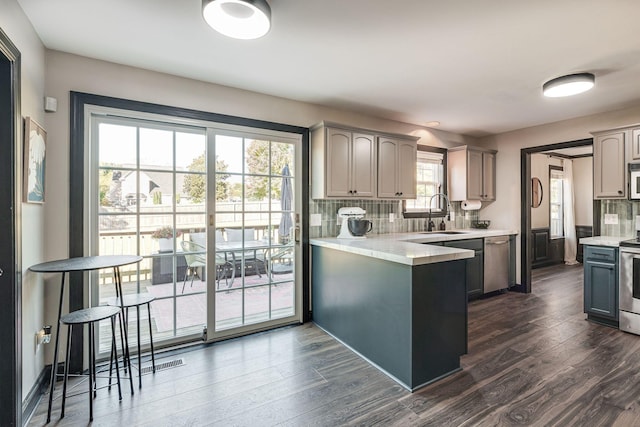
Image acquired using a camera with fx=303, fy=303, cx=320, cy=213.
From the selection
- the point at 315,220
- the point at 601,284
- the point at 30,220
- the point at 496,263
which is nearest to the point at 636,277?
the point at 601,284

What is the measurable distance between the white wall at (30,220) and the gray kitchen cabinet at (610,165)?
5159 millimetres

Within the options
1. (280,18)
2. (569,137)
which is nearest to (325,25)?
(280,18)

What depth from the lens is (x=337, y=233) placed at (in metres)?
3.57

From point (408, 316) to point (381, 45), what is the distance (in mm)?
1911

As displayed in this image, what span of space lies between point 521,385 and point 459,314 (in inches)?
22.8

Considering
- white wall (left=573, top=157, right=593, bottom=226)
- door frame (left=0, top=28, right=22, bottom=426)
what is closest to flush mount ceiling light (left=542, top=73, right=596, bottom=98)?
door frame (left=0, top=28, right=22, bottom=426)

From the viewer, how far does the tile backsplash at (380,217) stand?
3461mm

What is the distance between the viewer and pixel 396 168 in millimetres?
3643

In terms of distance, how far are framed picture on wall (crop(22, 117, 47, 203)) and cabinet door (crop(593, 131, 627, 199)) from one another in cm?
518

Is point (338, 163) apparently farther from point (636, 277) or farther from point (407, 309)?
point (636, 277)

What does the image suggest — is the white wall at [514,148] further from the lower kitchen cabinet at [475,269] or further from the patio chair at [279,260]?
the patio chair at [279,260]

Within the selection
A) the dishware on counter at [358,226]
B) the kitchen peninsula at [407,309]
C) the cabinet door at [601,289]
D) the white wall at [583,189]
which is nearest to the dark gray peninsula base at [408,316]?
the kitchen peninsula at [407,309]

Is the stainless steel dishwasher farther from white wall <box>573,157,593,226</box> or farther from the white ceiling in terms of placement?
white wall <box>573,157,593,226</box>

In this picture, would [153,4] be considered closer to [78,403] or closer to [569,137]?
[78,403]
